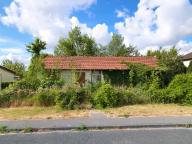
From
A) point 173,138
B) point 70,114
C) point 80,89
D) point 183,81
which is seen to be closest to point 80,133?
point 173,138

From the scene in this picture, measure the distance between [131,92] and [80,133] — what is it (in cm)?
859

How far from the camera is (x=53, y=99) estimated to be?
18406 mm

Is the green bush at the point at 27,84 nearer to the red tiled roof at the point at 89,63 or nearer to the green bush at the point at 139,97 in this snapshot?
the green bush at the point at 139,97

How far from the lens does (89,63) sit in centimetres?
3219

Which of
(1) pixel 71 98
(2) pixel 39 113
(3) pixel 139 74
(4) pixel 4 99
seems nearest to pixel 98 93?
(1) pixel 71 98

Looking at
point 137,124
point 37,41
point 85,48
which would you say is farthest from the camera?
point 85,48

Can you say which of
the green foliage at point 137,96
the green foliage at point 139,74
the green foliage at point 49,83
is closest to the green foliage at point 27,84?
the green foliage at point 49,83

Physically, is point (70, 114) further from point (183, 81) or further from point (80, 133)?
point (183, 81)

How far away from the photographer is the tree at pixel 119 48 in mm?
65688

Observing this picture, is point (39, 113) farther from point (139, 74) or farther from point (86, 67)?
point (86, 67)

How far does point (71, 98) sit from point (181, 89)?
22.5 ft

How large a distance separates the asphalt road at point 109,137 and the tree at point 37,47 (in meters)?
26.4

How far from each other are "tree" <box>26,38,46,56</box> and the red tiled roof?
4279mm

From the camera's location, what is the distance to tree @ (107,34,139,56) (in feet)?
216
